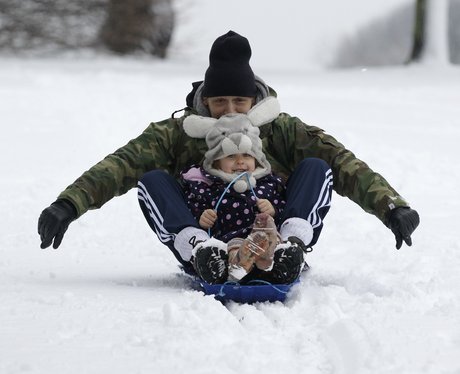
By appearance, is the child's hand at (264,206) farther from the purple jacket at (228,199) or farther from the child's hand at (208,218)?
the child's hand at (208,218)

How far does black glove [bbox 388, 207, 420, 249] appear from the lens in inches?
155

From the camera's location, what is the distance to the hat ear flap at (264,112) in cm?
426

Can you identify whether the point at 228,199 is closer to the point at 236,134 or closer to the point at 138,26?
the point at 236,134

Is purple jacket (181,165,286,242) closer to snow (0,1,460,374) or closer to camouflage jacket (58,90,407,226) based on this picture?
camouflage jacket (58,90,407,226)

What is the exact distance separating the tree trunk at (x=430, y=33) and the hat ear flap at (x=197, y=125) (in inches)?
494

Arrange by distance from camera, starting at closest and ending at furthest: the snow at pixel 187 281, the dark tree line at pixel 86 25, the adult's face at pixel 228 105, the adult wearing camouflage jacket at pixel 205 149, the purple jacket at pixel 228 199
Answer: the snow at pixel 187 281, the purple jacket at pixel 228 199, the adult wearing camouflage jacket at pixel 205 149, the adult's face at pixel 228 105, the dark tree line at pixel 86 25

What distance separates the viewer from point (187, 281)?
4.28 m

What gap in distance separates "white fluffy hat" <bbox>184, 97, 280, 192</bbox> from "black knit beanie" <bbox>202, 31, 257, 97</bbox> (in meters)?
0.13

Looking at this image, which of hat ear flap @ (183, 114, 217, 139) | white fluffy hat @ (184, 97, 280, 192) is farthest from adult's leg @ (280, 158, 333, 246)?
hat ear flap @ (183, 114, 217, 139)

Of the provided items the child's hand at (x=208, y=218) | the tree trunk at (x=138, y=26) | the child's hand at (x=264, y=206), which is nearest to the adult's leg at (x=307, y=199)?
the child's hand at (x=264, y=206)

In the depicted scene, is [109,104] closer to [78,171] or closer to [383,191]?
[78,171]

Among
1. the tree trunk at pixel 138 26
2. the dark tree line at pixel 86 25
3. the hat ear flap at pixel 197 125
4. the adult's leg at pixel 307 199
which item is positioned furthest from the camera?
the tree trunk at pixel 138 26

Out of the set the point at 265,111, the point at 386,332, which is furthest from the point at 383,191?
the point at 386,332

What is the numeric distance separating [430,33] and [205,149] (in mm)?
13099
